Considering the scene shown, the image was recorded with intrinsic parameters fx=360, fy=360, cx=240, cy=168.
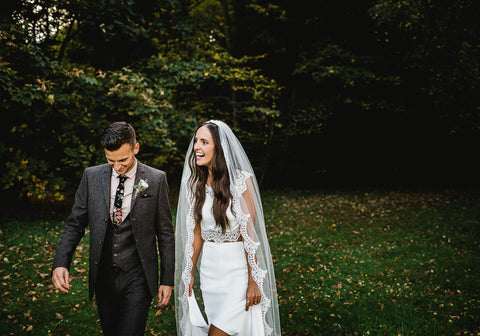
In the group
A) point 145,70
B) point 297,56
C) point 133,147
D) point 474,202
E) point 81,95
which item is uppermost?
point 297,56

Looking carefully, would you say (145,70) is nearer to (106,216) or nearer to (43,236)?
(43,236)

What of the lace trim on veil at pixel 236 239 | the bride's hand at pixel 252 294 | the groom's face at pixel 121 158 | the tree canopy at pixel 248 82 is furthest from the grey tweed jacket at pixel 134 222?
the tree canopy at pixel 248 82

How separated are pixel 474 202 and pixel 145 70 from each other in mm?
12687

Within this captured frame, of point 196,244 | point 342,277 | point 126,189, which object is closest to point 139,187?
point 126,189

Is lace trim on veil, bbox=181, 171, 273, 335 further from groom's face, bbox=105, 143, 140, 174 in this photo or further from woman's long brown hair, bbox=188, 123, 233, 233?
groom's face, bbox=105, 143, 140, 174


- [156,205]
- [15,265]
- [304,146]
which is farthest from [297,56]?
[156,205]

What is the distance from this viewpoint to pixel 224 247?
336 cm

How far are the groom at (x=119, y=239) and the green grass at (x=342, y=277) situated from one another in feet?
7.61

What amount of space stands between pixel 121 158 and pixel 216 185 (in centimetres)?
91

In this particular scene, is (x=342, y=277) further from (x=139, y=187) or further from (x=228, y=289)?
(x=139, y=187)

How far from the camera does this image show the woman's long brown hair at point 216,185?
11.0ft

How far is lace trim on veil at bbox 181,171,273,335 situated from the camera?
130 inches

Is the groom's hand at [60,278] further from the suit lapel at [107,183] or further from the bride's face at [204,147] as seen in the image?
the bride's face at [204,147]

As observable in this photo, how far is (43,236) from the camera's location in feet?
29.5
